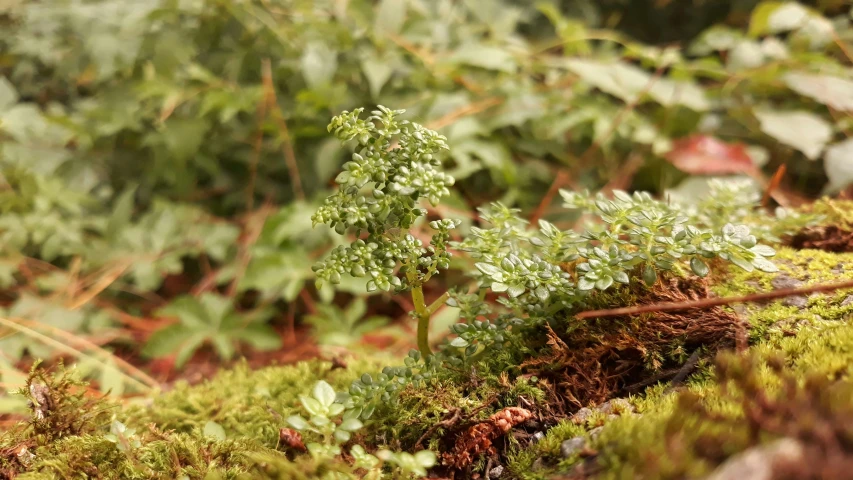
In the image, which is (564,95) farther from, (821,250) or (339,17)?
(821,250)

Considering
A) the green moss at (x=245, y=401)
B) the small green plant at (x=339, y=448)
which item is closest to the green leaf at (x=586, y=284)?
the small green plant at (x=339, y=448)

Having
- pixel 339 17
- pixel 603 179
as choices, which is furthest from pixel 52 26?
pixel 603 179

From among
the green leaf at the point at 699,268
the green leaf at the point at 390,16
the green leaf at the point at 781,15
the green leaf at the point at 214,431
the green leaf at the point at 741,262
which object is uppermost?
the green leaf at the point at 781,15

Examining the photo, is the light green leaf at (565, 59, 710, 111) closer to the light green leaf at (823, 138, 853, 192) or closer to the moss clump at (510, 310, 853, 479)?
the light green leaf at (823, 138, 853, 192)

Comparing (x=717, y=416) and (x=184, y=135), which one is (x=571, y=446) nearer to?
(x=717, y=416)

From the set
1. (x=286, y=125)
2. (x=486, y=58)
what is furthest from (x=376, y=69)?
(x=286, y=125)

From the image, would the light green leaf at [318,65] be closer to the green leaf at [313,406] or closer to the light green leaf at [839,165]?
the green leaf at [313,406]
